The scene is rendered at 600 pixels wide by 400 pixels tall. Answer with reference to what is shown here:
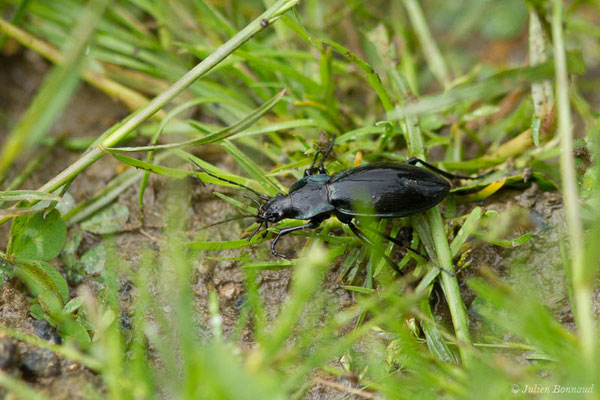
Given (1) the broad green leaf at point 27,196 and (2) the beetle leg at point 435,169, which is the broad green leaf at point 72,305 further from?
(2) the beetle leg at point 435,169

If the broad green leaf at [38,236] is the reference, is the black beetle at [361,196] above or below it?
above

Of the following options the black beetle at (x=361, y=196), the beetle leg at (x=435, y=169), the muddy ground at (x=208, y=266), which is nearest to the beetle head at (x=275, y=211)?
the black beetle at (x=361, y=196)

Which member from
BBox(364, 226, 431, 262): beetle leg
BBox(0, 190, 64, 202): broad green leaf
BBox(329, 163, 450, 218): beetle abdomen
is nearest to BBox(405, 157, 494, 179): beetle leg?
BBox(329, 163, 450, 218): beetle abdomen

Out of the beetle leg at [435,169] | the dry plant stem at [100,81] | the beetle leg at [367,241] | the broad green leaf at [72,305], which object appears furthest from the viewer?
the dry plant stem at [100,81]

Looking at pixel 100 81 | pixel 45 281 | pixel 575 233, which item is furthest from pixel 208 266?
pixel 575 233

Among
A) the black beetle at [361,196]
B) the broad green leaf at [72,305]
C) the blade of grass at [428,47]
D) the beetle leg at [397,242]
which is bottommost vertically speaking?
the broad green leaf at [72,305]

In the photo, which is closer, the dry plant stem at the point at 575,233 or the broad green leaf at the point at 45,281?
the dry plant stem at the point at 575,233

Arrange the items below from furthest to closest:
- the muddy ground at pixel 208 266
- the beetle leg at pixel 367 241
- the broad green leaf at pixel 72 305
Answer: the beetle leg at pixel 367 241, the broad green leaf at pixel 72 305, the muddy ground at pixel 208 266

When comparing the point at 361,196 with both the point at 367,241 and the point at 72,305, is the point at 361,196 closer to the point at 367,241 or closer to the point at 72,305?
the point at 367,241
